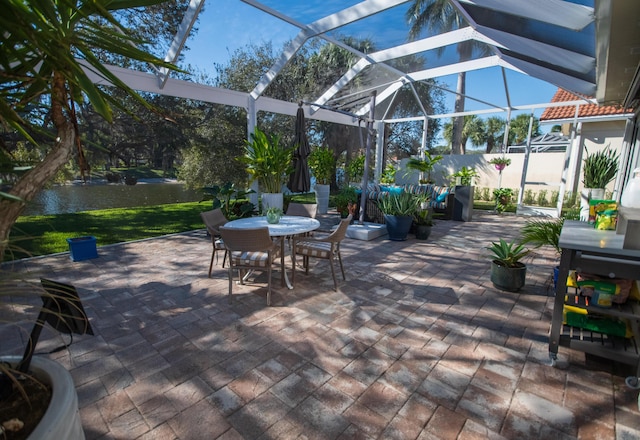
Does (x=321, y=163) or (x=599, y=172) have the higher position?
(x=321, y=163)

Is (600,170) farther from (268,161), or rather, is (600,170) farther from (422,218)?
(268,161)

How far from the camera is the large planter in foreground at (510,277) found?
3562 mm

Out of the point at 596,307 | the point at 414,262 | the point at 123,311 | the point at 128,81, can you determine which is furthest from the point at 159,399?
the point at 128,81

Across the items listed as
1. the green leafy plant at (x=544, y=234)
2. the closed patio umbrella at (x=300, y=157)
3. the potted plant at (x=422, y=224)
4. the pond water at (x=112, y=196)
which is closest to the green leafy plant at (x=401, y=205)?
the potted plant at (x=422, y=224)

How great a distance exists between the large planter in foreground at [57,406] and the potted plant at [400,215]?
5243mm

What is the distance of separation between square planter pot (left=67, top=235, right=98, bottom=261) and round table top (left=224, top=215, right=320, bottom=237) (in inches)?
94.8

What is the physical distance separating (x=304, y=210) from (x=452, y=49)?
490 centimetres

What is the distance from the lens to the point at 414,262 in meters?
4.68

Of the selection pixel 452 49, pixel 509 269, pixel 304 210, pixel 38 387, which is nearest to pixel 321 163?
pixel 452 49

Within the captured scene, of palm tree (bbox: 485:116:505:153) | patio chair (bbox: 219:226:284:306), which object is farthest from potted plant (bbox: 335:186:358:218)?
palm tree (bbox: 485:116:505:153)

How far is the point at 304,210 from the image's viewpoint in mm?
4719

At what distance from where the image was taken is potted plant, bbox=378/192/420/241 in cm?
580

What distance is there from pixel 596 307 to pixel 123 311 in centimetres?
402

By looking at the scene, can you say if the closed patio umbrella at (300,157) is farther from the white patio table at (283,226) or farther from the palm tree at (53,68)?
the palm tree at (53,68)
